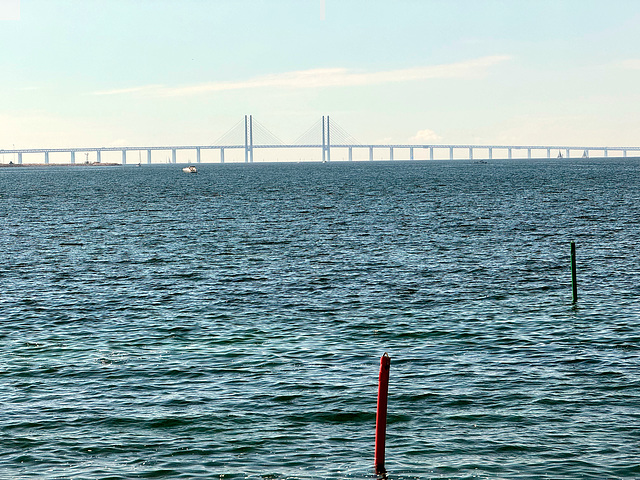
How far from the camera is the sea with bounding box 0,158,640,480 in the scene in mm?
23016

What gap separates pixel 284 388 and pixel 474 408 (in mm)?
6605

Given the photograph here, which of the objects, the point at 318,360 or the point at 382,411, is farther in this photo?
the point at 318,360

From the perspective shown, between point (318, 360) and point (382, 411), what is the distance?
11962 millimetres

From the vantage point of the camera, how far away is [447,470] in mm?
21812

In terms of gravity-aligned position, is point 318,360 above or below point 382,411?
below

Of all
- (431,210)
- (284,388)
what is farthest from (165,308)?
(431,210)

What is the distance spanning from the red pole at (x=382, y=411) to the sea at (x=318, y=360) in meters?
0.46

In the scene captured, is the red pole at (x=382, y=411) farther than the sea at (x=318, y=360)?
No

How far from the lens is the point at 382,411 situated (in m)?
20.6

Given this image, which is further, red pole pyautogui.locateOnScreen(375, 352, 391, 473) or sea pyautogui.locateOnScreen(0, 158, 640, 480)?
sea pyautogui.locateOnScreen(0, 158, 640, 480)

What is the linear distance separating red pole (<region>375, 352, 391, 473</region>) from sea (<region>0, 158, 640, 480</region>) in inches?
18.0

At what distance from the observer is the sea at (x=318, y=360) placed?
2302 centimetres

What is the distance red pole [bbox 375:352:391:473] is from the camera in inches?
783

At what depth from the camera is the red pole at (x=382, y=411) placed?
783 inches
